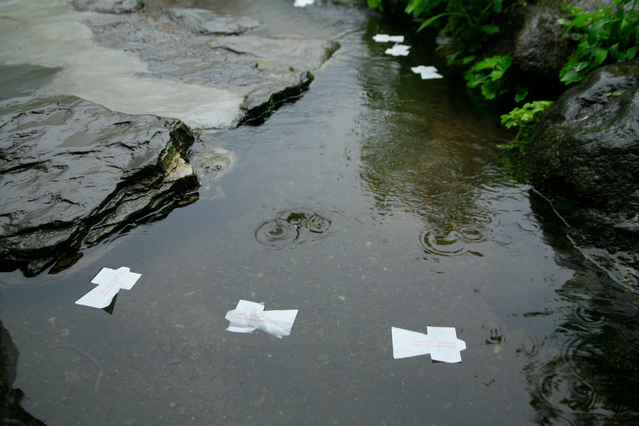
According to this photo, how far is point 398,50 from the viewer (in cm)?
566

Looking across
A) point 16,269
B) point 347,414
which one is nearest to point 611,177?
point 347,414

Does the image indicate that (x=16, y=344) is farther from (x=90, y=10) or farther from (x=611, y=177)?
(x=90, y=10)

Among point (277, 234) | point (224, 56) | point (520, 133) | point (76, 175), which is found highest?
point (224, 56)

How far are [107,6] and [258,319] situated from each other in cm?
687

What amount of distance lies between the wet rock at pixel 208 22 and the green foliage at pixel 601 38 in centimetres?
472

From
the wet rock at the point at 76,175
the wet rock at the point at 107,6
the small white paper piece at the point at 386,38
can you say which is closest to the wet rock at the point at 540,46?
the small white paper piece at the point at 386,38

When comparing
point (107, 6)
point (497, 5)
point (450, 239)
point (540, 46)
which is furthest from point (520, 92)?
point (107, 6)

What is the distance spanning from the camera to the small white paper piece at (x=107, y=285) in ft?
7.30

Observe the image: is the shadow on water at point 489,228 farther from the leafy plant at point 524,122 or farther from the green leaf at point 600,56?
the green leaf at point 600,56

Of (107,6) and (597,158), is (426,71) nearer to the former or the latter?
(597,158)

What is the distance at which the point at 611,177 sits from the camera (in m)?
2.59

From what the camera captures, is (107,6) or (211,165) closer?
(211,165)

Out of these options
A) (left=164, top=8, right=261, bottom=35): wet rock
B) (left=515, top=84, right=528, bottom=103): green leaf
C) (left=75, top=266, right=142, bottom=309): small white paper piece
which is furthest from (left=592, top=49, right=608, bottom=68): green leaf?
(left=164, top=8, right=261, bottom=35): wet rock

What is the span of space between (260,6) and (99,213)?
6247 mm
